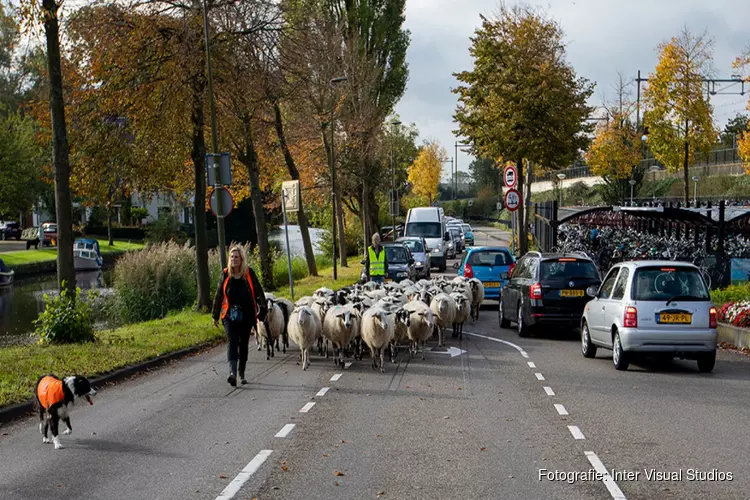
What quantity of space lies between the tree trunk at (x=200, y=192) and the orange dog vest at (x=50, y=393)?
13390 millimetres

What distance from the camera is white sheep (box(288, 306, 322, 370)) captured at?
1391 cm

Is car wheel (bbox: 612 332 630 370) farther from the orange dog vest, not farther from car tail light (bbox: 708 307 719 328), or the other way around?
the orange dog vest

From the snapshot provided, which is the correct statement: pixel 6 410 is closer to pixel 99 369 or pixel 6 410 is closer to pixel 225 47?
pixel 99 369

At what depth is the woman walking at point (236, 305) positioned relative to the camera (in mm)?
11945

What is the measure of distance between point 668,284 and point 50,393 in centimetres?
894

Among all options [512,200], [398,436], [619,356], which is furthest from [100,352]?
[512,200]

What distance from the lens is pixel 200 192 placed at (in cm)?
2272

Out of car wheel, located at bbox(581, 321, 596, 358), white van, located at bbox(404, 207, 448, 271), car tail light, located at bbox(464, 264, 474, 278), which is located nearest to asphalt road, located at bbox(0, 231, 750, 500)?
car wheel, located at bbox(581, 321, 596, 358)

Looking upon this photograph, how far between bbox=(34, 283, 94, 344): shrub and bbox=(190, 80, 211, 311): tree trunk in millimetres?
6166

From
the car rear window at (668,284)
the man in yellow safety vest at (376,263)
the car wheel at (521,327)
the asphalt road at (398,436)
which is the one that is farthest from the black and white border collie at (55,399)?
the man in yellow safety vest at (376,263)

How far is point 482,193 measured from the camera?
12575 cm

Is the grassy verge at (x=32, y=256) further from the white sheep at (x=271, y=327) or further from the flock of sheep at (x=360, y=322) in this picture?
the white sheep at (x=271, y=327)

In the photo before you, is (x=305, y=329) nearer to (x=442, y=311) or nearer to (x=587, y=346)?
(x=442, y=311)

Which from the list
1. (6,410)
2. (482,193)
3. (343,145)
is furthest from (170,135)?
(482,193)
